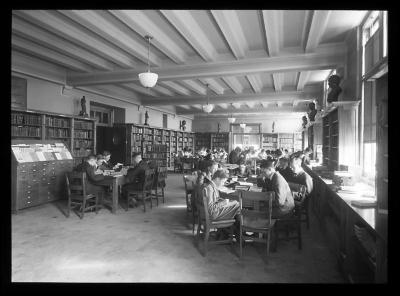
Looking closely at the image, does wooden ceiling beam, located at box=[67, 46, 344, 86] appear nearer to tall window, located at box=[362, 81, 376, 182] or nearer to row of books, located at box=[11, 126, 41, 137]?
tall window, located at box=[362, 81, 376, 182]

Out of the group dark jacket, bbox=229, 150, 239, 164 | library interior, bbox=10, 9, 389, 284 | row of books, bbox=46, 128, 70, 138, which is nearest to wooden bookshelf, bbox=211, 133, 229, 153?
dark jacket, bbox=229, 150, 239, 164

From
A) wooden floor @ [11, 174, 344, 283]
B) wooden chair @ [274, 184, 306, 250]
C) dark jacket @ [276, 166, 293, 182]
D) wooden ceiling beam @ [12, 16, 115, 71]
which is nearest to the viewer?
wooden floor @ [11, 174, 344, 283]

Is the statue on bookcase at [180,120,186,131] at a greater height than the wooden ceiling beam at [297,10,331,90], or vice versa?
the wooden ceiling beam at [297,10,331,90]

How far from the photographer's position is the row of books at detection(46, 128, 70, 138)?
701 cm

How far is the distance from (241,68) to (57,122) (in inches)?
192

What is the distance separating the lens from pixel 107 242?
3932 mm

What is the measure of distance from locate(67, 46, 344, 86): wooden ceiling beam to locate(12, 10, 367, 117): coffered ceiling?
0.8 inches

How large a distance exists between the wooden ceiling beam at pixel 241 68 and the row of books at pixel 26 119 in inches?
63.3

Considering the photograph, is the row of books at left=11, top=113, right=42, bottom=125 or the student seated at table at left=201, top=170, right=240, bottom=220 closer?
the student seated at table at left=201, top=170, right=240, bottom=220

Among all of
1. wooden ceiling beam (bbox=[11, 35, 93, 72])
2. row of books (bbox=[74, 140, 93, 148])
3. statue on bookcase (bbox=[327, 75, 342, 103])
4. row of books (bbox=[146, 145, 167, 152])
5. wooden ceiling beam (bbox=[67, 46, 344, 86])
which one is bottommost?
row of books (bbox=[146, 145, 167, 152])

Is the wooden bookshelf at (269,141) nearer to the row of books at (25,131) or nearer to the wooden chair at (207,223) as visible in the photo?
the row of books at (25,131)

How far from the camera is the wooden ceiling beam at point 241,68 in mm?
5934

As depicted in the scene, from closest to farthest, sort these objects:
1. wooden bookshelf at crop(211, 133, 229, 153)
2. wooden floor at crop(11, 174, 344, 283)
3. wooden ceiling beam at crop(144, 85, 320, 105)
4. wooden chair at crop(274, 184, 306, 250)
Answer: wooden floor at crop(11, 174, 344, 283)
wooden chair at crop(274, 184, 306, 250)
wooden ceiling beam at crop(144, 85, 320, 105)
wooden bookshelf at crop(211, 133, 229, 153)

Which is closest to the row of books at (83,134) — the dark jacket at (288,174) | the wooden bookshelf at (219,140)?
the dark jacket at (288,174)
